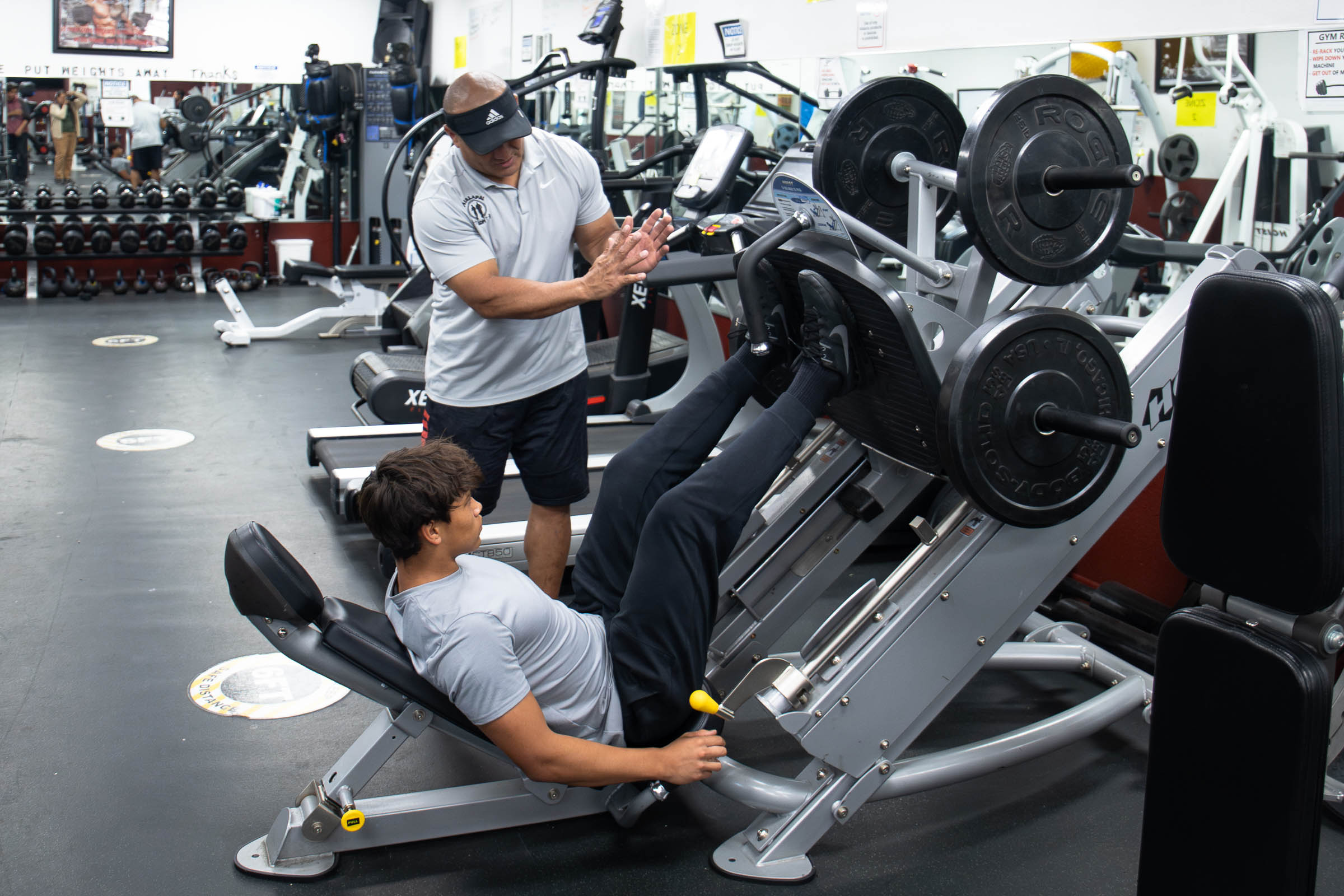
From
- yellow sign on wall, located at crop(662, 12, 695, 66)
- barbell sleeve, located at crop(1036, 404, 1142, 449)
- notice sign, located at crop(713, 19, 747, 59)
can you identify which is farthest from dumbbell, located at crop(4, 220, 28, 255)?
barbell sleeve, located at crop(1036, 404, 1142, 449)

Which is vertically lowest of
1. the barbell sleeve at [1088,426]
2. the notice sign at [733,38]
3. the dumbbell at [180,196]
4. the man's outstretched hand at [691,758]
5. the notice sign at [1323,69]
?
the man's outstretched hand at [691,758]

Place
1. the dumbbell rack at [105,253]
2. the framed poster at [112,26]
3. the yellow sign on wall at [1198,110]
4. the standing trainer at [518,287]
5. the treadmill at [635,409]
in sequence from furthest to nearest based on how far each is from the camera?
the framed poster at [112,26]
the dumbbell rack at [105,253]
the yellow sign on wall at [1198,110]
the treadmill at [635,409]
the standing trainer at [518,287]

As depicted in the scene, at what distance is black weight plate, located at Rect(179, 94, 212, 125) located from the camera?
8.93 metres

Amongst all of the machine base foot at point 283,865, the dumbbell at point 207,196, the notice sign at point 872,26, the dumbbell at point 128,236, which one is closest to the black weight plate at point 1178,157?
the notice sign at point 872,26

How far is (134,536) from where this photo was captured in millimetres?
3785

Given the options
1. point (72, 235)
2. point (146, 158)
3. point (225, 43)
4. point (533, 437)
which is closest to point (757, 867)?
point (533, 437)

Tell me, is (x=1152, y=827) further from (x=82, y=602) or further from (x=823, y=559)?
(x=82, y=602)

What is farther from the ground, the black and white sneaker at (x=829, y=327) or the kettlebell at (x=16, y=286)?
the black and white sneaker at (x=829, y=327)

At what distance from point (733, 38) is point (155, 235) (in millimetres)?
5399

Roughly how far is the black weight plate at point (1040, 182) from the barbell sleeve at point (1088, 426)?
25cm

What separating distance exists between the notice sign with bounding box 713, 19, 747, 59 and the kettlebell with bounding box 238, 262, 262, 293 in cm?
521

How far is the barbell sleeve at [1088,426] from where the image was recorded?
1765 mm

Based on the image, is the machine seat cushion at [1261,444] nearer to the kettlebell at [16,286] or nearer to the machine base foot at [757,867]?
the machine base foot at [757,867]

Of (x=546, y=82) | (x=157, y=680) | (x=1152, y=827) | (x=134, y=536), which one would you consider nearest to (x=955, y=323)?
(x=1152, y=827)
